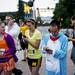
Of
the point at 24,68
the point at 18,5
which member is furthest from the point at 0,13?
the point at 24,68

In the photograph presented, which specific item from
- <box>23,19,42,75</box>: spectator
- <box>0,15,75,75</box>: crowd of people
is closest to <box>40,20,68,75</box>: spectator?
<box>0,15,75,75</box>: crowd of people

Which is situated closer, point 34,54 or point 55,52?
point 55,52

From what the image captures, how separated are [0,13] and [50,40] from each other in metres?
98.6

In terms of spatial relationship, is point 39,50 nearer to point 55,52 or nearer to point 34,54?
point 34,54

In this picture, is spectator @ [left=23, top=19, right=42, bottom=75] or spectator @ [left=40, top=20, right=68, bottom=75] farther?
spectator @ [left=23, top=19, right=42, bottom=75]

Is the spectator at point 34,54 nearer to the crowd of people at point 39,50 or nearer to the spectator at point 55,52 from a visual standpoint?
the crowd of people at point 39,50

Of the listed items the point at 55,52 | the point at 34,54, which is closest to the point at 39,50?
the point at 34,54

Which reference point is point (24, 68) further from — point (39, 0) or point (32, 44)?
point (39, 0)

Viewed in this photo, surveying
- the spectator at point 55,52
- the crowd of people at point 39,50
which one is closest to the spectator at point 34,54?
the crowd of people at point 39,50

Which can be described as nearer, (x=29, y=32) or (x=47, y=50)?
(x=47, y=50)

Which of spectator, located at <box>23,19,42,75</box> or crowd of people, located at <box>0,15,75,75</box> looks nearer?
crowd of people, located at <box>0,15,75,75</box>

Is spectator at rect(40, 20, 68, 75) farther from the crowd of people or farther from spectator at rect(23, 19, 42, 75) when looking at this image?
spectator at rect(23, 19, 42, 75)

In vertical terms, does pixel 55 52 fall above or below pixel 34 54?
above

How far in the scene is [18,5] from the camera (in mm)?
122375
